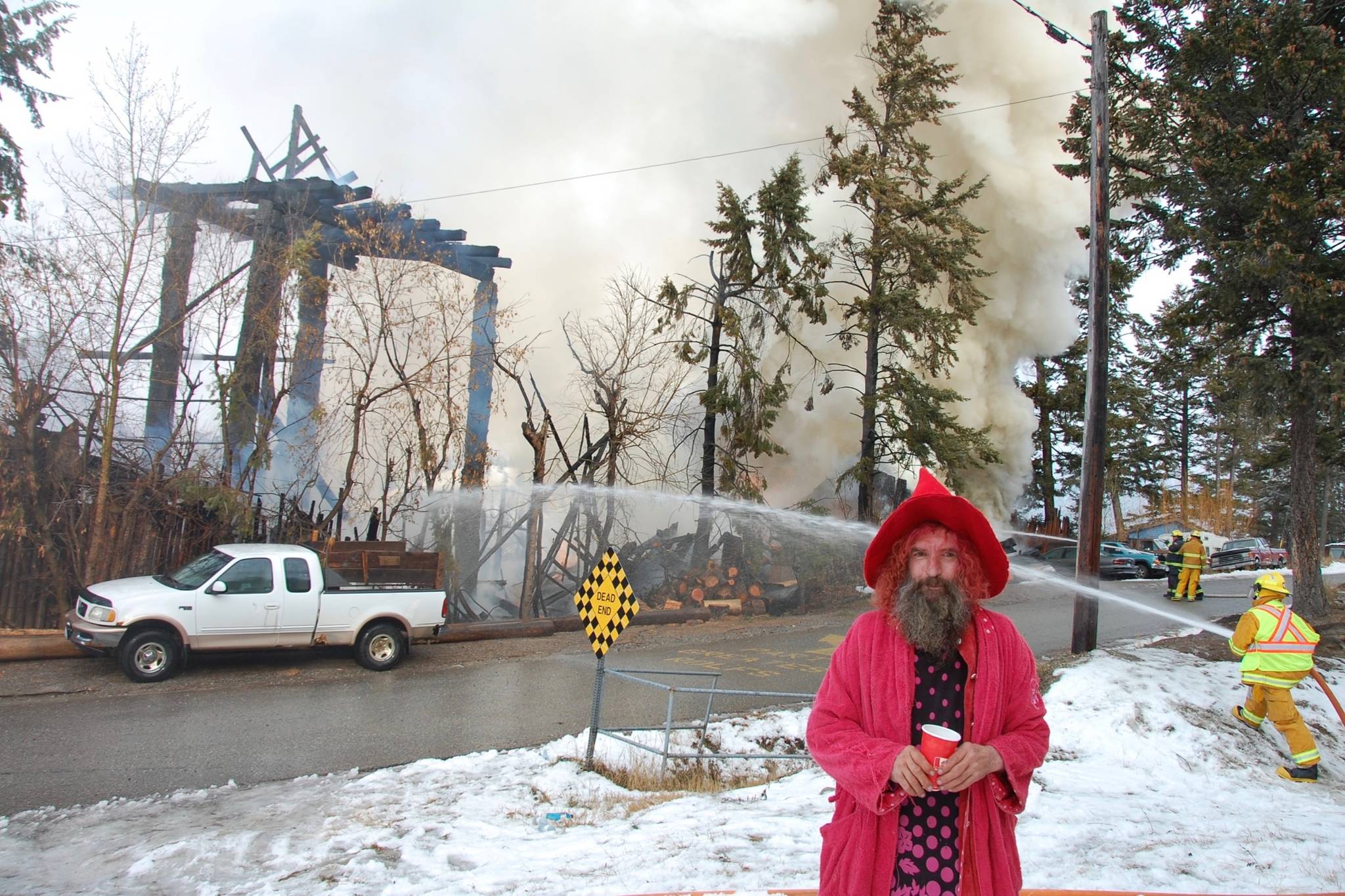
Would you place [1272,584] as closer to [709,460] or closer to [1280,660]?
[1280,660]

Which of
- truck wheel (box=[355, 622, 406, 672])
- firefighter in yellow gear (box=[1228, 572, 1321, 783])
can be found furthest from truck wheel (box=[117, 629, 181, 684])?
firefighter in yellow gear (box=[1228, 572, 1321, 783])

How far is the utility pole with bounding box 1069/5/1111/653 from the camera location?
11023mm

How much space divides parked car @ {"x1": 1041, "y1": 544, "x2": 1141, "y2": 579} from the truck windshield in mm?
24125

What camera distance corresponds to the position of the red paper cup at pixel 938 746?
2.40 metres

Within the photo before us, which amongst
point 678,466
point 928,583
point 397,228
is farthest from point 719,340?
point 928,583

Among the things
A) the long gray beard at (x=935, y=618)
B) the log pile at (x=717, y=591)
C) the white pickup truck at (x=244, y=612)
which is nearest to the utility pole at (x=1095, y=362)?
the log pile at (x=717, y=591)

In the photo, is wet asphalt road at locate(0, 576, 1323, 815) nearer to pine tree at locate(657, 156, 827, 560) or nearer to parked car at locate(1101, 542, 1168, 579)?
pine tree at locate(657, 156, 827, 560)

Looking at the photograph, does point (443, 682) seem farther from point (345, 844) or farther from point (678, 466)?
point (678, 466)

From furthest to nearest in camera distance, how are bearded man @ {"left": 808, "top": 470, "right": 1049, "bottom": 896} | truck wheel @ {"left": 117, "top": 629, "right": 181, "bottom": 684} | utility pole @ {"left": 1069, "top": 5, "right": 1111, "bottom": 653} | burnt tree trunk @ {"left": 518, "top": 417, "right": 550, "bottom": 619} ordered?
burnt tree trunk @ {"left": 518, "top": 417, "right": 550, "bottom": 619} < utility pole @ {"left": 1069, "top": 5, "right": 1111, "bottom": 653} < truck wheel @ {"left": 117, "top": 629, "right": 181, "bottom": 684} < bearded man @ {"left": 808, "top": 470, "right": 1049, "bottom": 896}

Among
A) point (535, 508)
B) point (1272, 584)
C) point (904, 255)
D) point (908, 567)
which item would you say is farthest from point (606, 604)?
point (904, 255)

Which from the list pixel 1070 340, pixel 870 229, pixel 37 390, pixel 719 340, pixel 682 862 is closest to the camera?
pixel 682 862

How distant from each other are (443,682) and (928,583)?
966 cm

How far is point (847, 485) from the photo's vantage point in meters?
23.0

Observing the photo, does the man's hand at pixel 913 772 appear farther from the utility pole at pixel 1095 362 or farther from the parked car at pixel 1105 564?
the parked car at pixel 1105 564
